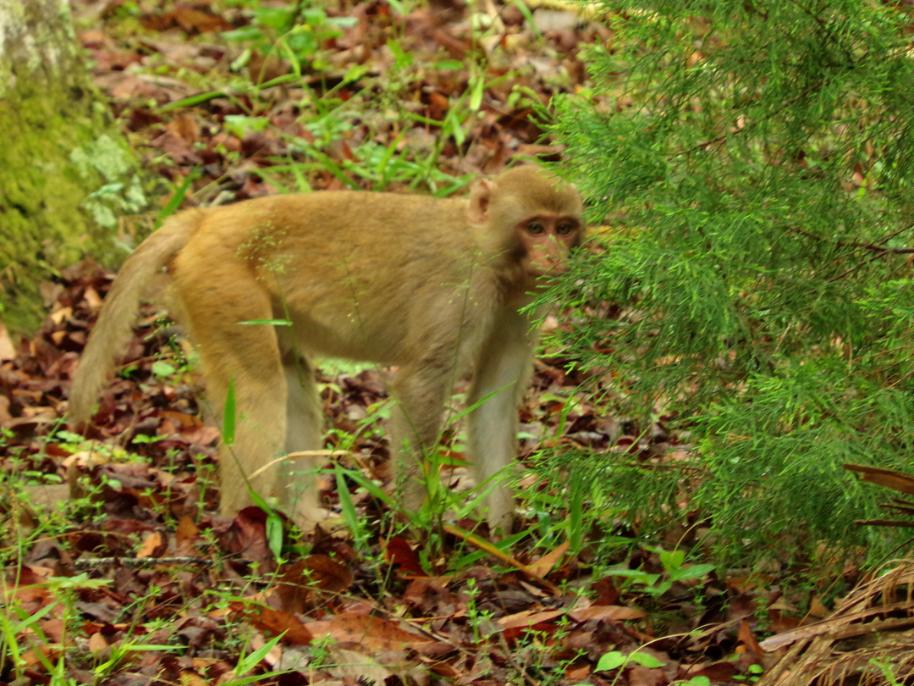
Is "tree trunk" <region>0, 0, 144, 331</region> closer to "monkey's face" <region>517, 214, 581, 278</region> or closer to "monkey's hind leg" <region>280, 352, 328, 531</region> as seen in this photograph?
"monkey's hind leg" <region>280, 352, 328, 531</region>

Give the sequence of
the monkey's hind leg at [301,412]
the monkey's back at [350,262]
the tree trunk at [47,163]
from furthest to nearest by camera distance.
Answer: the tree trunk at [47,163] → the monkey's hind leg at [301,412] → the monkey's back at [350,262]

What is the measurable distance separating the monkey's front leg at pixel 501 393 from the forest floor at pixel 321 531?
8.1 inches

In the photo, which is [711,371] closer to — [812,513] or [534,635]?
[812,513]

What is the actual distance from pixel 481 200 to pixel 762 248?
212cm

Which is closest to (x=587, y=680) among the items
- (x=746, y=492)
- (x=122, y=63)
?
(x=746, y=492)

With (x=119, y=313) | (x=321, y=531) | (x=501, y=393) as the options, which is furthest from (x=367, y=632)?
(x=119, y=313)

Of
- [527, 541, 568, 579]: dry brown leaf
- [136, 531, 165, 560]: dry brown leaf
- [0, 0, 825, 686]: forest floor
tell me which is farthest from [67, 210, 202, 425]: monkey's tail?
[527, 541, 568, 579]: dry brown leaf

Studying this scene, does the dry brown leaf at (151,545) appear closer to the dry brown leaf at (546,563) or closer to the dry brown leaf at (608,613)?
the dry brown leaf at (546,563)

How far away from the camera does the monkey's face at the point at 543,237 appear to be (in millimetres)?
5738

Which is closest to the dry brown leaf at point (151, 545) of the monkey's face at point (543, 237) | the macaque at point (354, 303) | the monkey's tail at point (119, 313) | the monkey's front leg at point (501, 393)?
the macaque at point (354, 303)

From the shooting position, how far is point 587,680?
14.3 ft

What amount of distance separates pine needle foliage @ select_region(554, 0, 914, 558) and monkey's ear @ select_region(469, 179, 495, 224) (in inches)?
56.9

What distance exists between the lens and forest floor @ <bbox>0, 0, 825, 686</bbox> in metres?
4.45

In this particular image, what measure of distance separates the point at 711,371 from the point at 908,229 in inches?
30.2
